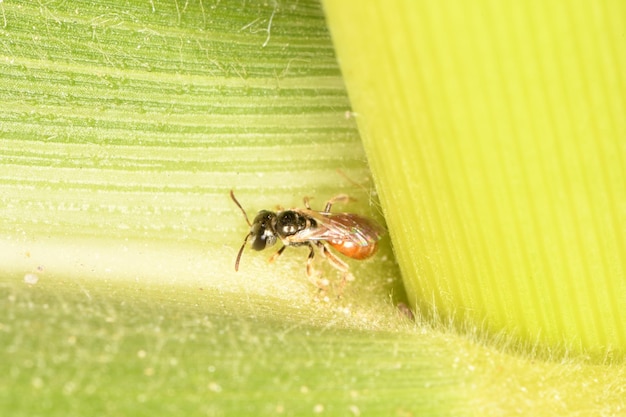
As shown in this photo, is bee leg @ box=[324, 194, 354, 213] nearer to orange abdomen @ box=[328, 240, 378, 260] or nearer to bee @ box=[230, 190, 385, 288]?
bee @ box=[230, 190, 385, 288]

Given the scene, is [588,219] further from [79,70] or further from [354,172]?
[79,70]

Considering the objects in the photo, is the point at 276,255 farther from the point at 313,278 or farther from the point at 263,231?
the point at 313,278

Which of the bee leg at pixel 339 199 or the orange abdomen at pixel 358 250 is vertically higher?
the bee leg at pixel 339 199

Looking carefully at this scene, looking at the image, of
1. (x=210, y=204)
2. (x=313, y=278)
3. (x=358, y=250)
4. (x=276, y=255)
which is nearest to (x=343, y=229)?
(x=358, y=250)

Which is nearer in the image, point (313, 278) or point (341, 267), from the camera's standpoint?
point (313, 278)

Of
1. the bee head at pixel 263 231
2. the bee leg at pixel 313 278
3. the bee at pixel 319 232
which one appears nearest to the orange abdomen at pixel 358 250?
the bee at pixel 319 232

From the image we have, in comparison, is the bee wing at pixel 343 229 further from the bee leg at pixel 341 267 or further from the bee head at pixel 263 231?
the bee head at pixel 263 231

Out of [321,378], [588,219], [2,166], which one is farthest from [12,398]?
[588,219]
